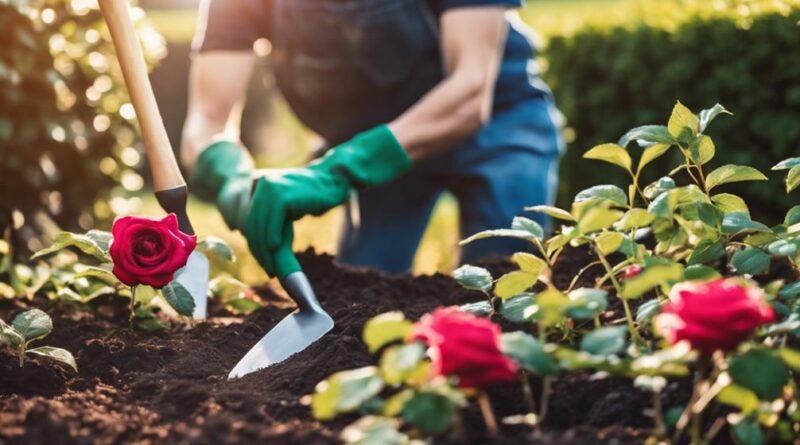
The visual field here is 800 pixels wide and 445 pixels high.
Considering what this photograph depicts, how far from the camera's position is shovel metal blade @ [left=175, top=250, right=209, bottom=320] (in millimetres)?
2273

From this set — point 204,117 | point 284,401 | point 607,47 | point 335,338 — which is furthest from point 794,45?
point 284,401

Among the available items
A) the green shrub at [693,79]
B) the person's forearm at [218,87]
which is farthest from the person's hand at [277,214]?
the green shrub at [693,79]

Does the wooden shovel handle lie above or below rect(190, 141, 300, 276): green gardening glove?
above

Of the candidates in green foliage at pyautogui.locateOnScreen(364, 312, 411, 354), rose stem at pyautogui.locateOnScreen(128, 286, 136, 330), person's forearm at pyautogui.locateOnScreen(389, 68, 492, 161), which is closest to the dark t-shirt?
person's forearm at pyautogui.locateOnScreen(389, 68, 492, 161)

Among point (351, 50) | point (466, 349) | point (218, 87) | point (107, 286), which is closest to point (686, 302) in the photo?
point (466, 349)

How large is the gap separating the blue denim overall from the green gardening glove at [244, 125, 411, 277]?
55 cm

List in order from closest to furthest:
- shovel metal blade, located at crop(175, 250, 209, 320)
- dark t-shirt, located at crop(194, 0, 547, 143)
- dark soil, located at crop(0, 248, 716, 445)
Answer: dark soil, located at crop(0, 248, 716, 445) → shovel metal blade, located at crop(175, 250, 209, 320) → dark t-shirt, located at crop(194, 0, 547, 143)

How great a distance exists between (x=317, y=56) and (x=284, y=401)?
1620 millimetres

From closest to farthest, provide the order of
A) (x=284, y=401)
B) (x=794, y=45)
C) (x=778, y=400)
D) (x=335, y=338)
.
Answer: (x=778, y=400)
(x=284, y=401)
(x=335, y=338)
(x=794, y=45)

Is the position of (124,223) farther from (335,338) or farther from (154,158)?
(335,338)

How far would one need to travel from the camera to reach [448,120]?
8.78 feet

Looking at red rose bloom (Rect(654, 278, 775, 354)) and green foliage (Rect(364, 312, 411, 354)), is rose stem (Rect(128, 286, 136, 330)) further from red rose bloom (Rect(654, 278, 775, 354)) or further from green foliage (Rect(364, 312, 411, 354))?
red rose bloom (Rect(654, 278, 775, 354))

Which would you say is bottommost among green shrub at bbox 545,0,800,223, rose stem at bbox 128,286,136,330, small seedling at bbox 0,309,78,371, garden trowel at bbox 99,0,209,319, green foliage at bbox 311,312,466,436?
green shrub at bbox 545,0,800,223

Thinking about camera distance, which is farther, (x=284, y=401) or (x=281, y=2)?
(x=281, y=2)
